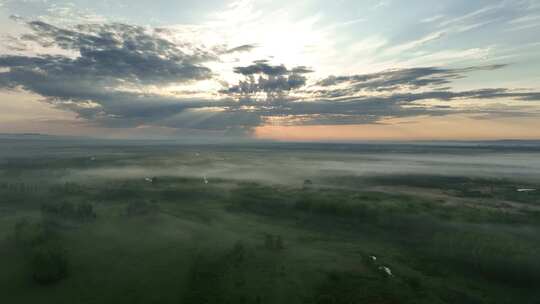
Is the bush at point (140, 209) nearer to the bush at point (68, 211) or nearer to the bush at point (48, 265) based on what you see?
the bush at point (68, 211)

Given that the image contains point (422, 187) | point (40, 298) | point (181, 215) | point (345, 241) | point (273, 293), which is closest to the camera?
point (40, 298)

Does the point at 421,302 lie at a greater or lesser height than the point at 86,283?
lesser

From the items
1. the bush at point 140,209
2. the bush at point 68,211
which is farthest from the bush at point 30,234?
the bush at point 140,209

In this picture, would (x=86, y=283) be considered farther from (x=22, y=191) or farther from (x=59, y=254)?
(x=22, y=191)

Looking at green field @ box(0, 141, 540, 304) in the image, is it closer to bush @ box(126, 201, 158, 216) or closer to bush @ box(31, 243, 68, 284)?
bush @ box(31, 243, 68, 284)

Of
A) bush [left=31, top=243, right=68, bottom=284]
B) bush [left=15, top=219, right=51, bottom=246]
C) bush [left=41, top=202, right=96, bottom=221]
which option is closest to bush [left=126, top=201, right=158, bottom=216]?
bush [left=41, top=202, right=96, bottom=221]

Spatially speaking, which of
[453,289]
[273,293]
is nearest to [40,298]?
[273,293]
